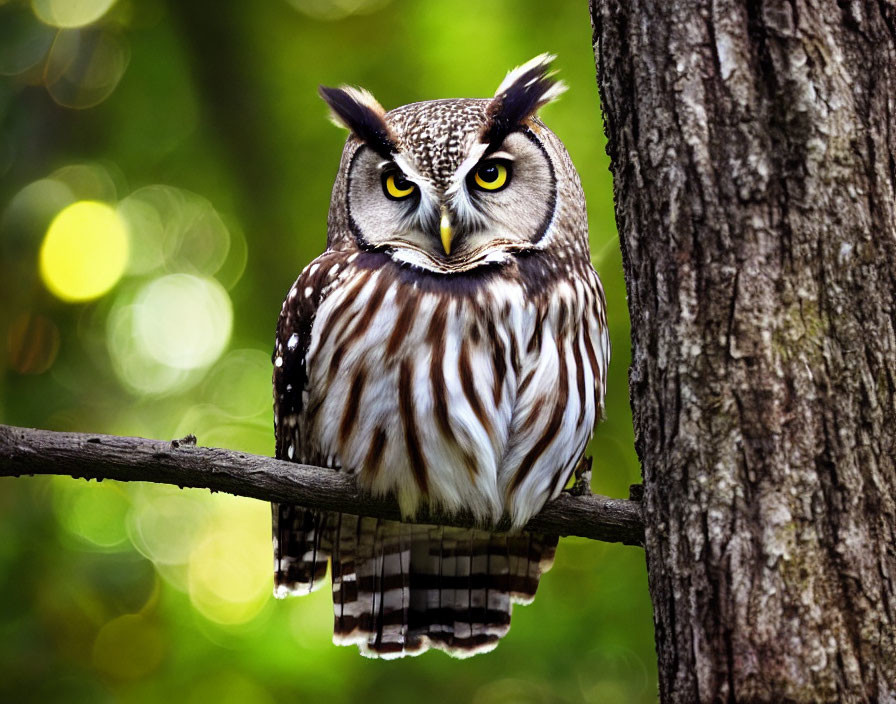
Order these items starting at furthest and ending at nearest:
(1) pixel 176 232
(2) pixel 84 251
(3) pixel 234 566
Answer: (1) pixel 176 232 → (2) pixel 84 251 → (3) pixel 234 566

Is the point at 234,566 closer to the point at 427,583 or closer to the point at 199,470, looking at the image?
the point at 427,583

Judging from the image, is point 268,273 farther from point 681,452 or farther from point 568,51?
point 681,452

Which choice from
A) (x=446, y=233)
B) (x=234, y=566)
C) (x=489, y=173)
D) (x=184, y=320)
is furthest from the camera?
(x=184, y=320)

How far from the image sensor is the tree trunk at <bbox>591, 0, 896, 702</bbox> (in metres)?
2.12

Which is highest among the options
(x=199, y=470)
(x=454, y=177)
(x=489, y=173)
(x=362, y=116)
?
(x=362, y=116)

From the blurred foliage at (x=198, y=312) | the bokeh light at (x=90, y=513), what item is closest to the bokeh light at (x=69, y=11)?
the blurred foliage at (x=198, y=312)

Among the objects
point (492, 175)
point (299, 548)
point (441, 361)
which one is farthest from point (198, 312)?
point (441, 361)

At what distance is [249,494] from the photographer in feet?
8.67

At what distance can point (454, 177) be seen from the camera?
3301 millimetres

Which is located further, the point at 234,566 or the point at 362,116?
the point at 234,566

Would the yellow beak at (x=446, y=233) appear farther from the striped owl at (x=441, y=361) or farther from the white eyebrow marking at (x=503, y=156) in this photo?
the white eyebrow marking at (x=503, y=156)

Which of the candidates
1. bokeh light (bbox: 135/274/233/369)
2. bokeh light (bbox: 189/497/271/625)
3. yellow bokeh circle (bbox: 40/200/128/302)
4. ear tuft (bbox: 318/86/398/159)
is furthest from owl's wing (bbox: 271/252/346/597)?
yellow bokeh circle (bbox: 40/200/128/302)

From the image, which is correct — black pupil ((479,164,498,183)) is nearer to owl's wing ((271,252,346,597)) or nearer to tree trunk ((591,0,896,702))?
owl's wing ((271,252,346,597))

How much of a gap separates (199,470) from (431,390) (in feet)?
2.64
